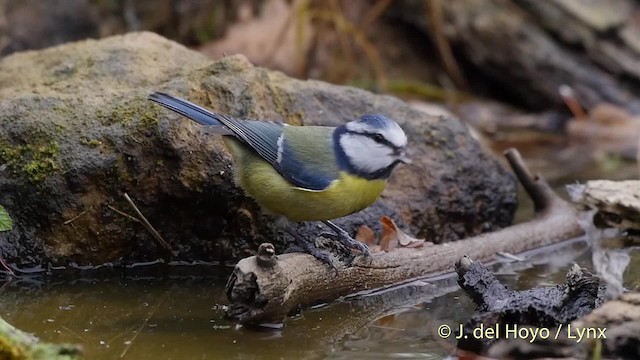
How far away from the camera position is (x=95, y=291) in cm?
408

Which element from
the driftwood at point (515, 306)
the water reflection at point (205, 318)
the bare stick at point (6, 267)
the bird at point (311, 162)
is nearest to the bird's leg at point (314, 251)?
the bird at point (311, 162)

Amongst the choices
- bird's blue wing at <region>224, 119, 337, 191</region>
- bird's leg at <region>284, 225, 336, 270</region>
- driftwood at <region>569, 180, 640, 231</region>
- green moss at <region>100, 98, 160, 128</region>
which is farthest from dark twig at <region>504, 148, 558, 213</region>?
green moss at <region>100, 98, 160, 128</region>

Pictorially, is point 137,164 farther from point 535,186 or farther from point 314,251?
point 535,186

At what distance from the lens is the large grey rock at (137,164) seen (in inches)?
167

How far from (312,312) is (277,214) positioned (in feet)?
1.60

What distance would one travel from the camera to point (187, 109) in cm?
399

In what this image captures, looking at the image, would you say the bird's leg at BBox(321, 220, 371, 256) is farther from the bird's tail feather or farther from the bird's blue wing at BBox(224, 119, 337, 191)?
the bird's tail feather

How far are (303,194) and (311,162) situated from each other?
0.15 m

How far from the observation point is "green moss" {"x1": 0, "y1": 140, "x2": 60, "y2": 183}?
13.8 ft

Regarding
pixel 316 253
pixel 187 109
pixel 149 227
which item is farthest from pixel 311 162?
pixel 149 227

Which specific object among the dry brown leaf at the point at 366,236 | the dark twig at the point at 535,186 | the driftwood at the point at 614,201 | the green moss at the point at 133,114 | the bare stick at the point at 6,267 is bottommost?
the bare stick at the point at 6,267

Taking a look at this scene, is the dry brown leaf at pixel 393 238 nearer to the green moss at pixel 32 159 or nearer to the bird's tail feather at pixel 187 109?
the bird's tail feather at pixel 187 109

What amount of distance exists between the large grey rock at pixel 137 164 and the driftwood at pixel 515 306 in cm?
122

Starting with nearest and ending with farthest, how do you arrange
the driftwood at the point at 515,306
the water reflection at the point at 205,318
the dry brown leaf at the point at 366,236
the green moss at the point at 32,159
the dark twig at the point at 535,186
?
the driftwood at the point at 515,306 → the water reflection at the point at 205,318 → the green moss at the point at 32,159 → the dry brown leaf at the point at 366,236 → the dark twig at the point at 535,186
